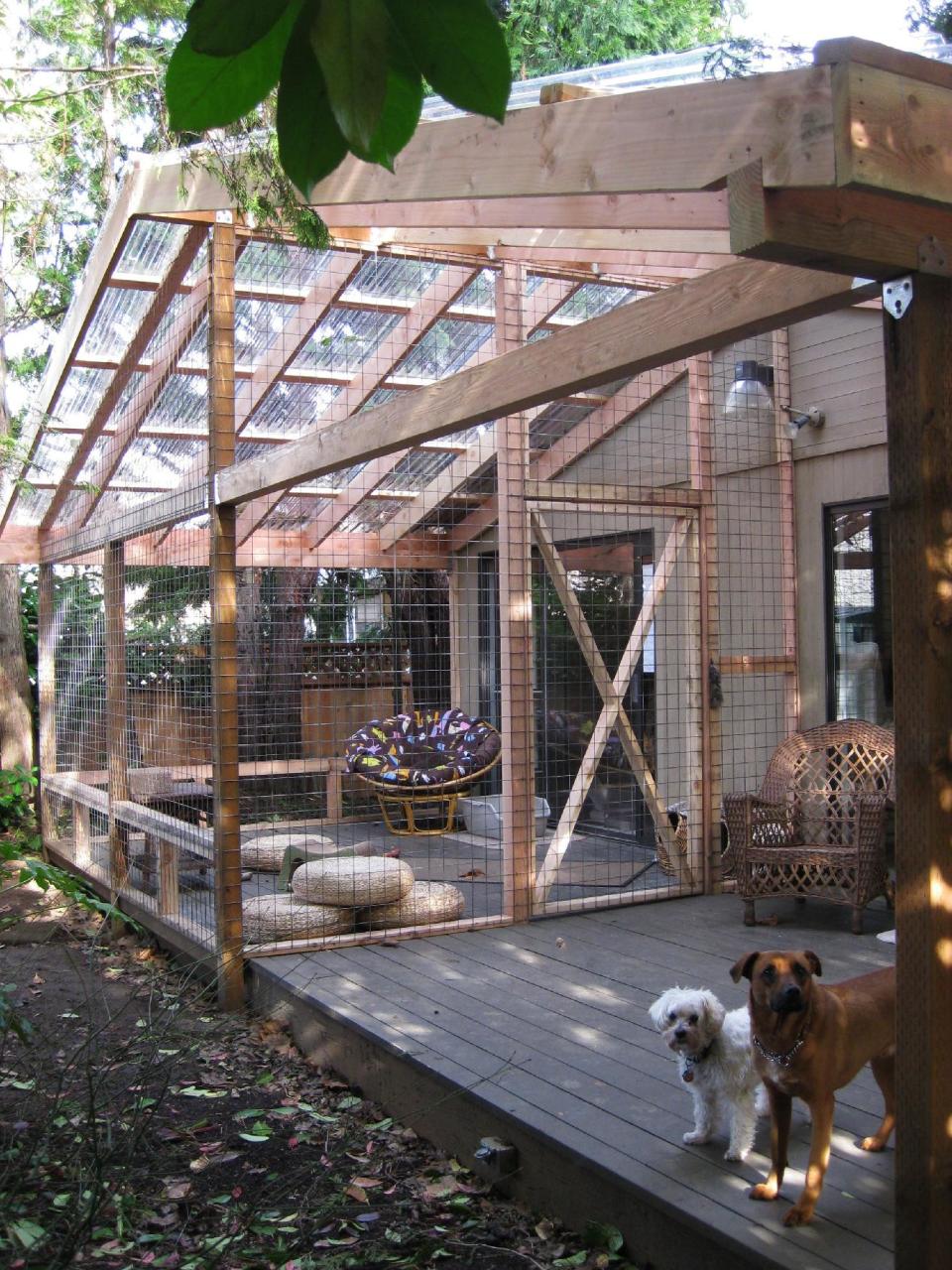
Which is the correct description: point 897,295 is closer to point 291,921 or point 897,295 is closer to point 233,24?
point 233,24

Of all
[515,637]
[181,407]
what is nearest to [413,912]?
[515,637]

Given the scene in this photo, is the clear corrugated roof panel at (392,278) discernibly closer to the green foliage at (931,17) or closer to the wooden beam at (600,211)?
the wooden beam at (600,211)

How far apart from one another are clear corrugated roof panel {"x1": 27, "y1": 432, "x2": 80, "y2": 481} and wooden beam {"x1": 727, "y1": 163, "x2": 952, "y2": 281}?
5.64 meters

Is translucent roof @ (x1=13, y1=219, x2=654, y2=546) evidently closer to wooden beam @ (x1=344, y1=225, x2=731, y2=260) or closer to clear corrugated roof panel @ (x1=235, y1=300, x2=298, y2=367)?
clear corrugated roof panel @ (x1=235, y1=300, x2=298, y2=367)

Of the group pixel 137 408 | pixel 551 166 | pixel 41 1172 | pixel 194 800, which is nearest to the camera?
pixel 551 166

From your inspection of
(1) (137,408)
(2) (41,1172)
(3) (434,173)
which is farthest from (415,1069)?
(1) (137,408)

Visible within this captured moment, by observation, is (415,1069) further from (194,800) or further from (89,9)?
(89,9)

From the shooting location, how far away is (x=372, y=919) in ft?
18.2

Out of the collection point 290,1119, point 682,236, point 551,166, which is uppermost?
point 682,236

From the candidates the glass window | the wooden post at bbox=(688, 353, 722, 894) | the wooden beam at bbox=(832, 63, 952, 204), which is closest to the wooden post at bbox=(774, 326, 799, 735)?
the glass window

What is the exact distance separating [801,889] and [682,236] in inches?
117

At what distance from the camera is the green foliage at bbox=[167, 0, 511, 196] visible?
83 cm

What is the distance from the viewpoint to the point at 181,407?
609 cm

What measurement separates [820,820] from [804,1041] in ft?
9.97
